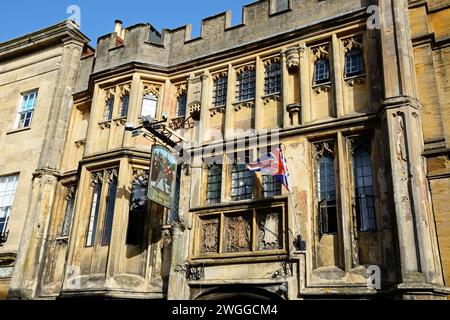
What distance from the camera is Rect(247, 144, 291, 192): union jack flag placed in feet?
36.3

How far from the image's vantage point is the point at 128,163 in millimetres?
13680

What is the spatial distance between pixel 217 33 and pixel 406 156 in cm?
748

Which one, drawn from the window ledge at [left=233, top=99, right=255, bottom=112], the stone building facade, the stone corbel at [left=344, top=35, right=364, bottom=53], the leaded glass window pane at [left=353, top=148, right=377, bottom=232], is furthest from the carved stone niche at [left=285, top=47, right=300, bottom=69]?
the leaded glass window pane at [left=353, top=148, right=377, bottom=232]

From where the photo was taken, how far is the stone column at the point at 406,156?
29.9 ft

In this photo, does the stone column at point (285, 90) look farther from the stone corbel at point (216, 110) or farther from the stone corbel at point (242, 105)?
the stone corbel at point (216, 110)

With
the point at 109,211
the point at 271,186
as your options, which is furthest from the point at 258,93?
the point at 109,211

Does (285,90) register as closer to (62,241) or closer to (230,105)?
(230,105)

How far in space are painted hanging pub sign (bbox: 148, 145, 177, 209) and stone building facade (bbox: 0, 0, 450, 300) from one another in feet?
2.08

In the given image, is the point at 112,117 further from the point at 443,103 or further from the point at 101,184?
the point at 443,103

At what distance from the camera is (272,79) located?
13383 millimetres
